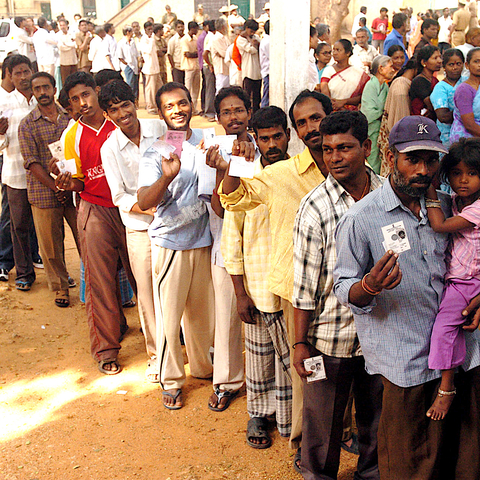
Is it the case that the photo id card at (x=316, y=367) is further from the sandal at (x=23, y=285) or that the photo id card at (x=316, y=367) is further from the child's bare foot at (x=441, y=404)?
the sandal at (x=23, y=285)

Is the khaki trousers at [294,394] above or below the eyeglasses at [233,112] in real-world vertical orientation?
below

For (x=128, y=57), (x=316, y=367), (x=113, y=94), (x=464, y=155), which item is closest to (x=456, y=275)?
(x=464, y=155)

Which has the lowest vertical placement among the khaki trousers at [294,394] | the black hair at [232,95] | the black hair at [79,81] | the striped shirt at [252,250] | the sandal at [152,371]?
the sandal at [152,371]

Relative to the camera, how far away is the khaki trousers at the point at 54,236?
19.6 ft

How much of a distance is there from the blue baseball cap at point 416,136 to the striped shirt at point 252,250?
3.70 ft

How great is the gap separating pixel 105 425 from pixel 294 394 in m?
1.41

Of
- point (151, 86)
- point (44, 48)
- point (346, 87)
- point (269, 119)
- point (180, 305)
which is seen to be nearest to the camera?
point (269, 119)

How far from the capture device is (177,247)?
404 centimetres

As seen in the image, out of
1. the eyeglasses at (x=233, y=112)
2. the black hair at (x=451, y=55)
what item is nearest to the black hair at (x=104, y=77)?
the eyeglasses at (x=233, y=112)

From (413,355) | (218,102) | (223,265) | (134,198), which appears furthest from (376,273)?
(134,198)

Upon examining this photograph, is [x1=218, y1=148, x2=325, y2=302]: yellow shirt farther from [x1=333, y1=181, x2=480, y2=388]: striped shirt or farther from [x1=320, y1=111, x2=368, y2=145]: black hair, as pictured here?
[x1=333, y1=181, x2=480, y2=388]: striped shirt

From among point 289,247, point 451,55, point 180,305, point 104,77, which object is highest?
point 451,55

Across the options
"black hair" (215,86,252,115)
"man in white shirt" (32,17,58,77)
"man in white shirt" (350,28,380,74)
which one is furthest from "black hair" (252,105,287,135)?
"man in white shirt" (32,17,58,77)

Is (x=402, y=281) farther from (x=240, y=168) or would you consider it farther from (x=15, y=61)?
(x=15, y=61)
